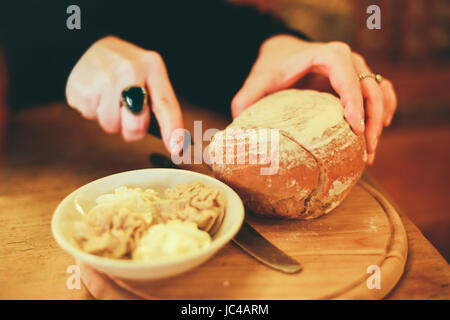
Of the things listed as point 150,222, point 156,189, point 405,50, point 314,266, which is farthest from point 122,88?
point 405,50

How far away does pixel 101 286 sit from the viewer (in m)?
0.77

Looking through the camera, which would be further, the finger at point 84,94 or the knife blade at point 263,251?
the finger at point 84,94

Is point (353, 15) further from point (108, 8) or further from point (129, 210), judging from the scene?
point (129, 210)

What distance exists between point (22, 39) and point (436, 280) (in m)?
1.46

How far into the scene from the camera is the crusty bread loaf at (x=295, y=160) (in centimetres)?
88

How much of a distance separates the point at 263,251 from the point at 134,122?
496 mm

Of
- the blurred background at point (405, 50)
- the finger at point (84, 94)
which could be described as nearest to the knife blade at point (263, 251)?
the finger at point (84, 94)

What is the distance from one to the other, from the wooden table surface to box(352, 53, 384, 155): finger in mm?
187

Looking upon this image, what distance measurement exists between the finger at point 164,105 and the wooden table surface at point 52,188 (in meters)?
0.28

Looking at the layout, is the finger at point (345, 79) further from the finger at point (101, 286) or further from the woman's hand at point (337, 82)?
the finger at point (101, 286)

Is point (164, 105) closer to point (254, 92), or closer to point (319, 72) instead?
point (254, 92)

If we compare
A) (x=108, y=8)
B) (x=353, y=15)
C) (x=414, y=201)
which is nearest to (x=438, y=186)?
(x=414, y=201)

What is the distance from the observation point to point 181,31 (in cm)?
182

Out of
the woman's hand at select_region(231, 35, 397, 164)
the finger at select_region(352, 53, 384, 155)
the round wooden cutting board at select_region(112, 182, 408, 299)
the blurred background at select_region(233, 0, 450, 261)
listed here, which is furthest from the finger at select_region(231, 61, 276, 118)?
the blurred background at select_region(233, 0, 450, 261)
